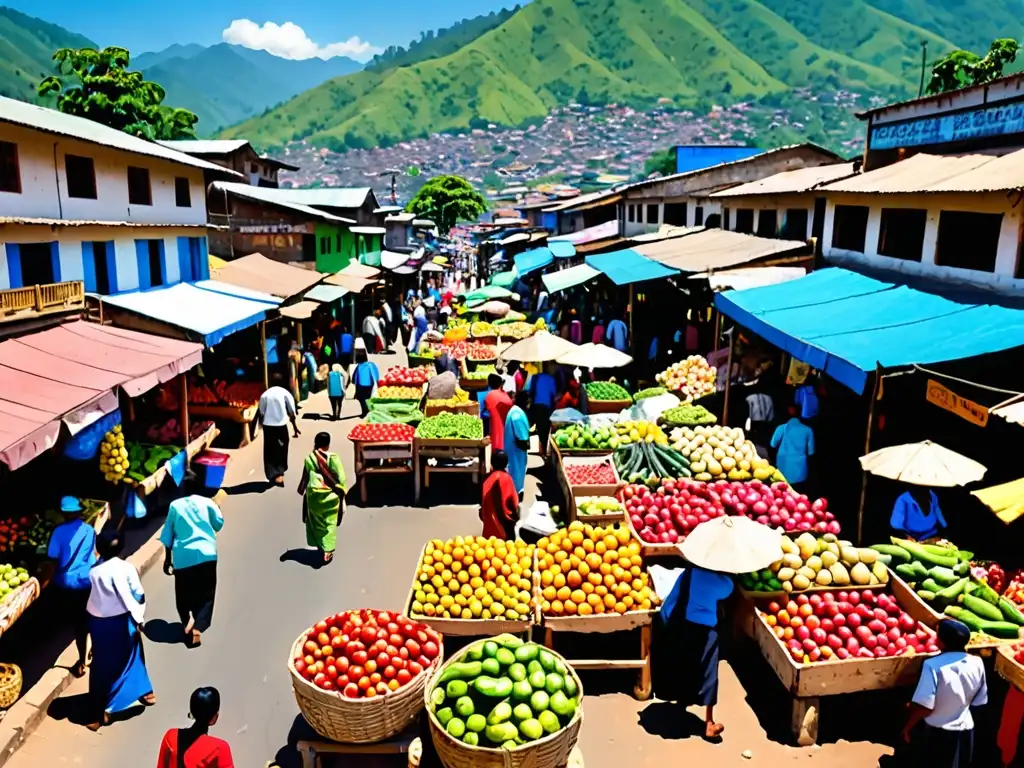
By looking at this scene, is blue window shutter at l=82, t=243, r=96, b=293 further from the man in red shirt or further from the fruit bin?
the fruit bin

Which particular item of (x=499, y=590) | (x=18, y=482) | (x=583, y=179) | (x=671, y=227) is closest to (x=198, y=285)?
(x=18, y=482)

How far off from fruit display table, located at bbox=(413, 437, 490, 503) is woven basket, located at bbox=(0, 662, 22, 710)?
5908mm

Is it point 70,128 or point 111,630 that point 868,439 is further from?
point 70,128

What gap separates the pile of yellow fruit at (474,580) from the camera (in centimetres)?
692

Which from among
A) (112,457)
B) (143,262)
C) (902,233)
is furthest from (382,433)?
(902,233)

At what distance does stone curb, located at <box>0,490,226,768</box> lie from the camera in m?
6.25

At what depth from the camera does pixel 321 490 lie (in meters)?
9.52

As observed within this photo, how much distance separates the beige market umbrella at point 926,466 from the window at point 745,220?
41.9ft

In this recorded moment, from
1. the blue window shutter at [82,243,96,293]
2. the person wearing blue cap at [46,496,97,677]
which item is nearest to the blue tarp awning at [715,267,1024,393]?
the person wearing blue cap at [46,496,97,677]

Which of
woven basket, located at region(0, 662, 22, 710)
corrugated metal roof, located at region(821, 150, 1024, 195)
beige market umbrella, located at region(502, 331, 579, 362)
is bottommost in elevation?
woven basket, located at region(0, 662, 22, 710)

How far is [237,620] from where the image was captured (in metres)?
8.32

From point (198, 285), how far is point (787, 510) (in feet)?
44.6

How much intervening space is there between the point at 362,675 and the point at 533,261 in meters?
28.6

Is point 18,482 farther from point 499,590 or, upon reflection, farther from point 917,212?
point 917,212
